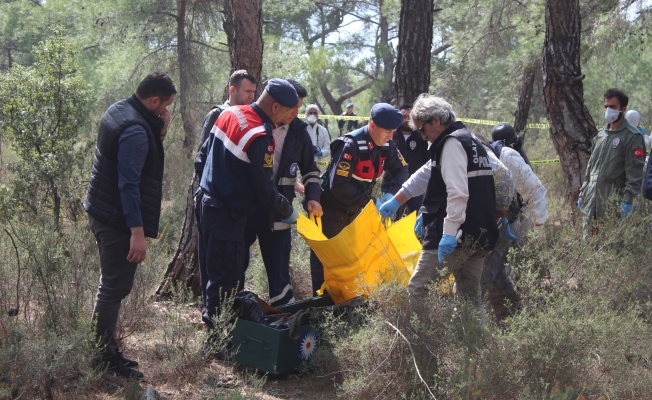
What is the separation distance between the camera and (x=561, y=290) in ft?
12.4

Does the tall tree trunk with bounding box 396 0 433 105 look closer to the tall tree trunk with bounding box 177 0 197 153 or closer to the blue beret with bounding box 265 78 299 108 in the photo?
the blue beret with bounding box 265 78 299 108

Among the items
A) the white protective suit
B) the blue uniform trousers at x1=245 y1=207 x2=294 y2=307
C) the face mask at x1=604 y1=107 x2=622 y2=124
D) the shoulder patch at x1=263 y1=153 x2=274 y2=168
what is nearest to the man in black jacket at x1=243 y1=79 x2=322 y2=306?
the blue uniform trousers at x1=245 y1=207 x2=294 y2=307

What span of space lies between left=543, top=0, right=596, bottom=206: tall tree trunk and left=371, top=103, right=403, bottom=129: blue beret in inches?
122

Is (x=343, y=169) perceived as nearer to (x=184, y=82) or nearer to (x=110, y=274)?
(x=110, y=274)

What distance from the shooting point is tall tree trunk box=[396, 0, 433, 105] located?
8.07 meters

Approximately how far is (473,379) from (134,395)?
5.98ft

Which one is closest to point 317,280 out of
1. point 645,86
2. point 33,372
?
point 33,372

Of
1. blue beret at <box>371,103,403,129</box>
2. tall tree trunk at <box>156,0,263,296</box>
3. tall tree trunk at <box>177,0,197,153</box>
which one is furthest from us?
tall tree trunk at <box>177,0,197,153</box>

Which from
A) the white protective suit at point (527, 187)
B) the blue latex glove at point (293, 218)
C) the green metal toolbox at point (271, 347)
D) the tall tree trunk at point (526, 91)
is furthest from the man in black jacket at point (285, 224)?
the tall tree trunk at point (526, 91)

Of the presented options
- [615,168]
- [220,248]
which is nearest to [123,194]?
[220,248]

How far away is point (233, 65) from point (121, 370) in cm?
301

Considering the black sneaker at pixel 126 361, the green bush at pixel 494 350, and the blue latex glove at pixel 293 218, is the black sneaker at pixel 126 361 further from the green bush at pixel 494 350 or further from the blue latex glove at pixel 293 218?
the blue latex glove at pixel 293 218

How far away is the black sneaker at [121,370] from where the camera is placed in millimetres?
4039

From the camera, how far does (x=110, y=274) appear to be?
157 inches
